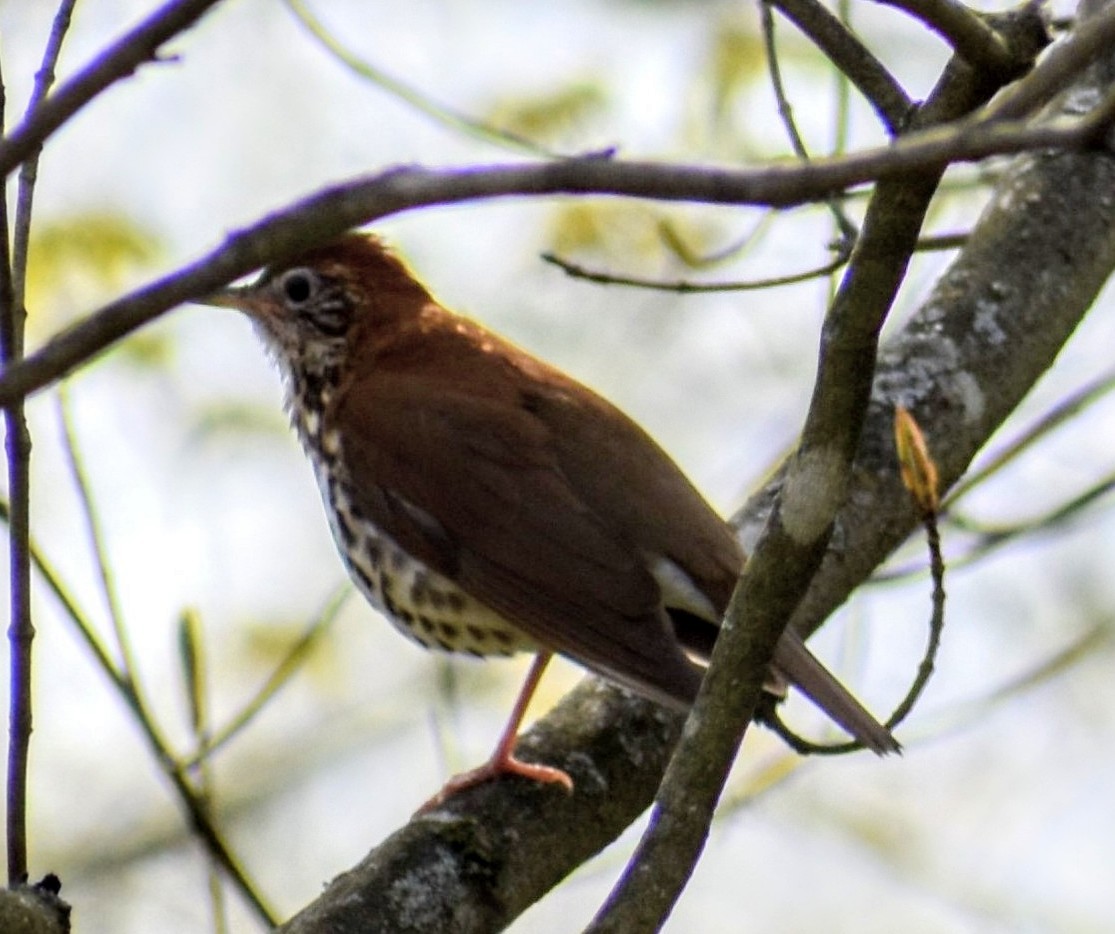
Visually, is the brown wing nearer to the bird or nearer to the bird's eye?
the bird

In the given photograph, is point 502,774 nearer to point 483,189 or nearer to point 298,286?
point 298,286

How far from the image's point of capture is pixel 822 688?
4.32 meters

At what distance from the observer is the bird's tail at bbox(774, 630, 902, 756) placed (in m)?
4.23

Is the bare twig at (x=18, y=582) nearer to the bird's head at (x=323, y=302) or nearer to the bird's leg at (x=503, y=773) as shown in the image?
the bird's leg at (x=503, y=773)

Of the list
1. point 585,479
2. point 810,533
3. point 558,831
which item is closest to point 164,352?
point 585,479

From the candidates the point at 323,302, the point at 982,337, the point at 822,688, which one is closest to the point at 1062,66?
the point at 822,688

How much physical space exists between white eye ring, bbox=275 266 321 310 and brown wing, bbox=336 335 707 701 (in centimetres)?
54

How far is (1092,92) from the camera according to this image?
18.9 feet

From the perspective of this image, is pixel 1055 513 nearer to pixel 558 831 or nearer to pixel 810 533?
pixel 558 831

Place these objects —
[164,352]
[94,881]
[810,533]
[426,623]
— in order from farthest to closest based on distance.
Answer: [94,881] → [164,352] → [426,623] → [810,533]

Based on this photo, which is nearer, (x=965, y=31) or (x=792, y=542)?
(x=965, y=31)

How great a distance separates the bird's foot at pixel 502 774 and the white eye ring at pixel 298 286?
6.39 ft

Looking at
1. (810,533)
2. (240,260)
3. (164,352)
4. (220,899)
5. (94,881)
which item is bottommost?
(810,533)

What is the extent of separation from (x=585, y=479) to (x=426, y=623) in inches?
26.3
